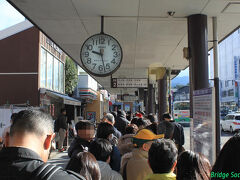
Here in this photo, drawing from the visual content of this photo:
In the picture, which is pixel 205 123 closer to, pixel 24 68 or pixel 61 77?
pixel 24 68

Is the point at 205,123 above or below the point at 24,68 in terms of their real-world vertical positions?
below

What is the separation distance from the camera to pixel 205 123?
3980 mm

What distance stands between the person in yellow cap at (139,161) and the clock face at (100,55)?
2.36 m

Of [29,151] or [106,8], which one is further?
[106,8]

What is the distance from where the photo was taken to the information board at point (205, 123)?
3706mm

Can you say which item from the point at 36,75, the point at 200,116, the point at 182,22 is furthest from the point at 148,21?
the point at 36,75

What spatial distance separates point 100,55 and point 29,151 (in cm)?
425

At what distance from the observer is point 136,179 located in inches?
122

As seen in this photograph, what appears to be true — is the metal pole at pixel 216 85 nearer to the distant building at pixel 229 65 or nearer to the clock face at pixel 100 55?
the clock face at pixel 100 55

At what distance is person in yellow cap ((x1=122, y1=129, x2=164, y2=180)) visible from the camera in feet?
10.2

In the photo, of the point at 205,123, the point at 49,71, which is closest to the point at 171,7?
the point at 205,123

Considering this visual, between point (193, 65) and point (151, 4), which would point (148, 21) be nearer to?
point (151, 4)

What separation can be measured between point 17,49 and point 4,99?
3.42 m

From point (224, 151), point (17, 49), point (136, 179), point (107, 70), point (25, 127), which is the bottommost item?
point (136, 179)
